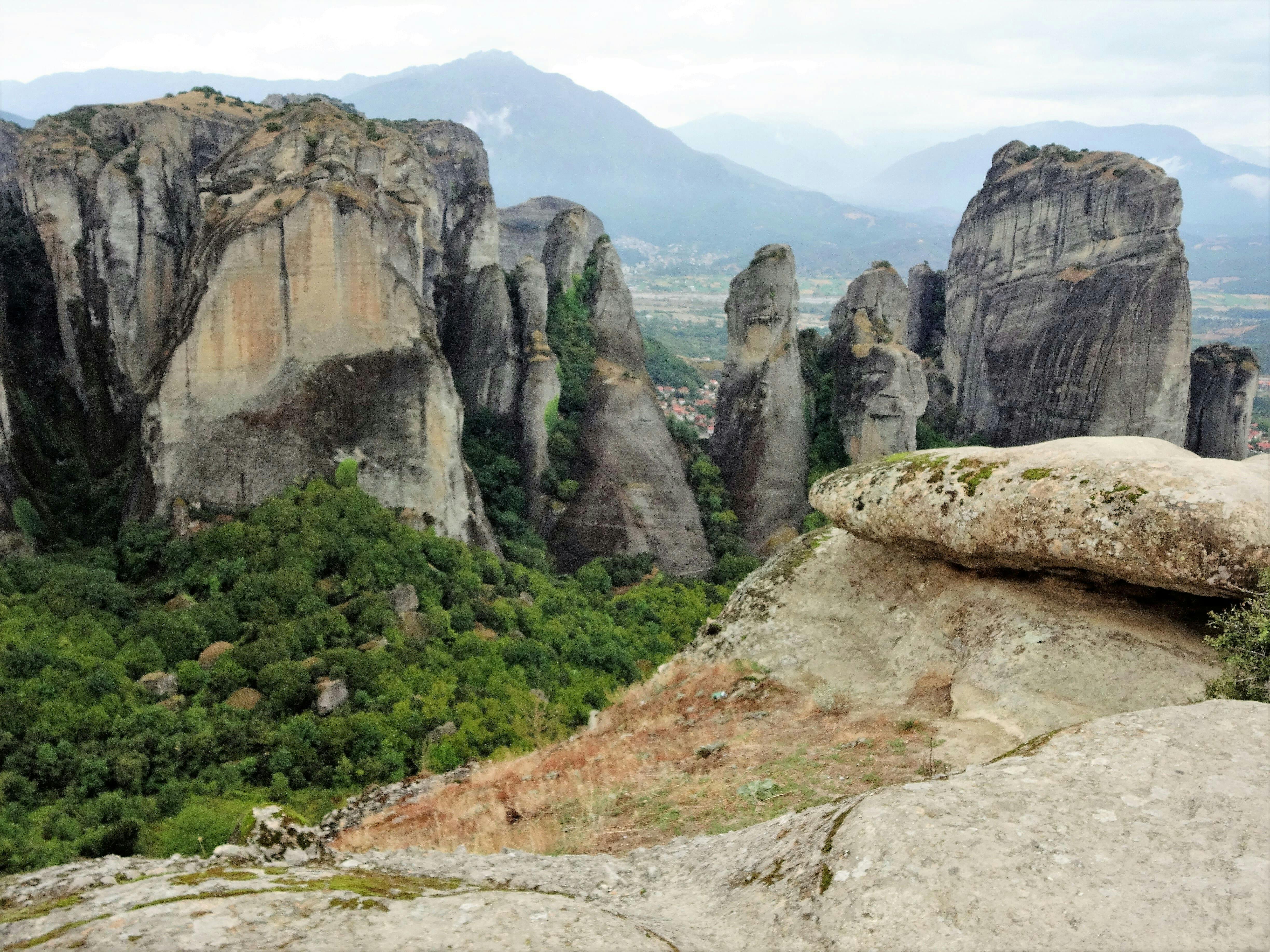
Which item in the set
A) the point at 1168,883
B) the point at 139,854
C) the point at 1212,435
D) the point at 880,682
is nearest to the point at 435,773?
the point at 139,854

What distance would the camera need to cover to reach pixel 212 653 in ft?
58.5

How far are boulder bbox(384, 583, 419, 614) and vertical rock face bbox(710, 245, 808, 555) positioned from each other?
650 inches

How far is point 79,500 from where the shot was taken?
76.2 ft

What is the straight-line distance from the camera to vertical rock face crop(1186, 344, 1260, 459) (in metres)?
34.9

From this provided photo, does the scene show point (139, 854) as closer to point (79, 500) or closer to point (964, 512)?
point (964, 512)

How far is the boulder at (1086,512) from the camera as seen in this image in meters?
7.94

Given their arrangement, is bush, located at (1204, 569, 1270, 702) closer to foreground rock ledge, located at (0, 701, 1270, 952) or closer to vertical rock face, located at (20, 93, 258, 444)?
foreground rock ledge, located at (0, 701, 1270, 952)

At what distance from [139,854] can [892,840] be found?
12.2m

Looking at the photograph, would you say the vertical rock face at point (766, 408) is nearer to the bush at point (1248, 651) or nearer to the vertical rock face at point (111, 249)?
the vertical rock face at point (111, 249)

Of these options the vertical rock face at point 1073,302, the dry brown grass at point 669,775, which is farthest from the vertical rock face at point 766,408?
the dry brown grass at point 669,775

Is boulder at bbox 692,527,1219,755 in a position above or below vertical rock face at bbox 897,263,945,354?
below

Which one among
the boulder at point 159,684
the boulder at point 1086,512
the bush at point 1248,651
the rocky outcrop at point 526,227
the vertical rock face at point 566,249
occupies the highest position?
the rocky outcrop at point 526,227

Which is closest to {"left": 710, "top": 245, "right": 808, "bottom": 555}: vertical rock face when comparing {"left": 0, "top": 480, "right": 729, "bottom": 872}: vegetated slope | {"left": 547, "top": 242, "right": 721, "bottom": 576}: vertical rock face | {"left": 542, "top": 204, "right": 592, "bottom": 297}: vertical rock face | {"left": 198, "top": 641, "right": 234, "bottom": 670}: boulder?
{"left": 547, "top": 242, "right": 721, "bottom": 576}: vertical rock face

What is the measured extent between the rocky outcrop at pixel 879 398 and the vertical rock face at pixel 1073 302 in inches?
232
